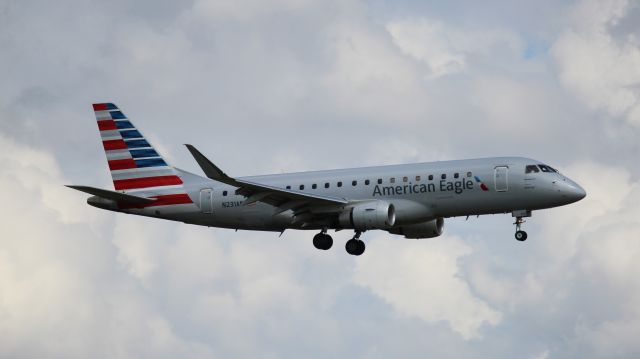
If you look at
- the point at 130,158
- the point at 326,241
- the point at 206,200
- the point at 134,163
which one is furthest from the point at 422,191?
the point at 130,158

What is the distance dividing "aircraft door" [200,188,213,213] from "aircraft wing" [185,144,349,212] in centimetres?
482

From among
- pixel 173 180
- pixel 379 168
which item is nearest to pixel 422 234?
pixel 379 168

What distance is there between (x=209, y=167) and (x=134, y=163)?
14029 mm

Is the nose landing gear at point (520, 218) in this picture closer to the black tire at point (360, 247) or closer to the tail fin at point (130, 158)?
the black tire at point (360, 247)

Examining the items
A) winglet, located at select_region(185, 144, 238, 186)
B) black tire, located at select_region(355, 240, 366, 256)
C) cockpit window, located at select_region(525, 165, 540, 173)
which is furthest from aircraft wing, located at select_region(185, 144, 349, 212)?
cockpit window, located at select_region(525, 165, 540, 173)

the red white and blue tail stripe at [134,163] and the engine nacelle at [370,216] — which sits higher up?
the red white and blue tail stripe at [134,163]

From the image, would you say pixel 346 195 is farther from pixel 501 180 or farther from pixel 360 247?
pixel 501 180

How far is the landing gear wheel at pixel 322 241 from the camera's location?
6297cm

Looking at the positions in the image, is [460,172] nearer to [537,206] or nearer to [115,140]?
[537,206]

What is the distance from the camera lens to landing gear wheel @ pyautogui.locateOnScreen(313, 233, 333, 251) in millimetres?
62969

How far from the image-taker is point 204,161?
5528 cm

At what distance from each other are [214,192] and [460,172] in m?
13.8

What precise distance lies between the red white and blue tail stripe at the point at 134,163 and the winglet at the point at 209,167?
9.88m

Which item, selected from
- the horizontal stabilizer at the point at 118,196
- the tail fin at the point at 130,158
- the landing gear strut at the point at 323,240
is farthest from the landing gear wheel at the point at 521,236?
the horizontal stabilizer at the point at 118,196
